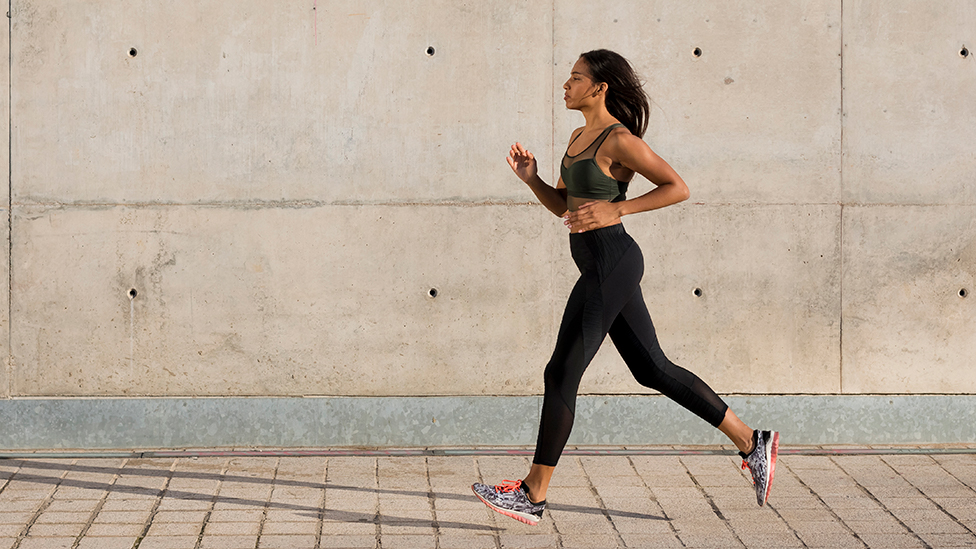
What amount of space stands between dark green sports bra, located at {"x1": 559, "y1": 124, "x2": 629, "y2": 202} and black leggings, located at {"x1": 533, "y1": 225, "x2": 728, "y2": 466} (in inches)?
5.7

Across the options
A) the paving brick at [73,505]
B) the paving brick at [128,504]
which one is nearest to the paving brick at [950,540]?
the paving brick at [128,504]

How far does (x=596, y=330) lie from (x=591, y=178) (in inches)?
23.7

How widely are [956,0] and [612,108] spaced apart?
8.21 ft

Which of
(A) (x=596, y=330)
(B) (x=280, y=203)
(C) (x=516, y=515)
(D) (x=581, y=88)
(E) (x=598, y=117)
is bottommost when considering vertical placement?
(C) (x=516, y=515)

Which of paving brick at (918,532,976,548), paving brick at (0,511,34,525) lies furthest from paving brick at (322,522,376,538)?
paving brick at (918,532,976,548)

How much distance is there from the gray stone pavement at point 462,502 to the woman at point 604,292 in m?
0.27

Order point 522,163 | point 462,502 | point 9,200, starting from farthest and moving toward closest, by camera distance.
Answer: point 9,200 < point 462,502 < point 522,163

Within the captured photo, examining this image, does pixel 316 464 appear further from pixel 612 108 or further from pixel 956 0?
pixel 956 0

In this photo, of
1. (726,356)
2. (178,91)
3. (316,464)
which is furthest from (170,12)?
(726,356)

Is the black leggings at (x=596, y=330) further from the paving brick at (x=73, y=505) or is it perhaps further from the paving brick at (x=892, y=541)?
the paving brick at (x=73, y=505)

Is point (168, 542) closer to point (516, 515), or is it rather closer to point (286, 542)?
point (286, 542)

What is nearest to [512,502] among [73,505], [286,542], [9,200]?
[286,542]

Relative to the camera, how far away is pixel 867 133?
5.52 m

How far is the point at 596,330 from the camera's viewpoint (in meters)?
4.02
